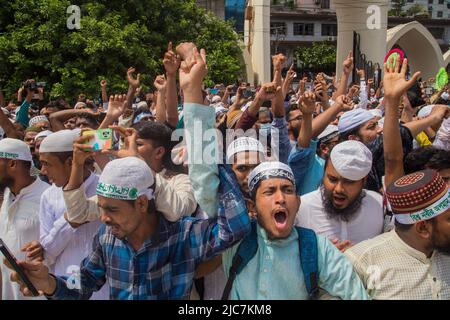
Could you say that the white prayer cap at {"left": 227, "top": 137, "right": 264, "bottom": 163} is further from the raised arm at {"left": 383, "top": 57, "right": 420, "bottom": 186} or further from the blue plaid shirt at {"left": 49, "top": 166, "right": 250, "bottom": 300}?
the raised arm at {"left": 383, "top": 57, "right": 420, "bottom": 186}

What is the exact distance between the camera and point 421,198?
1.91m

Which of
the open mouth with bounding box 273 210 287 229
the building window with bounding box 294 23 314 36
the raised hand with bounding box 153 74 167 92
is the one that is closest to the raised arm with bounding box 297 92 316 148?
the open mouth with bounding box 273 210 287 229

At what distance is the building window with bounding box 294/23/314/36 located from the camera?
140 ft

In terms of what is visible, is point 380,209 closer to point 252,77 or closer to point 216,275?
point 216,275

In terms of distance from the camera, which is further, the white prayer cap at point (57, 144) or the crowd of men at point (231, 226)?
the white prayer cap at point (57, 144)

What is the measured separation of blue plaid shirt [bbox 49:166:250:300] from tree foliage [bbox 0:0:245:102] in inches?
450

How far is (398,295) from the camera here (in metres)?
1.94

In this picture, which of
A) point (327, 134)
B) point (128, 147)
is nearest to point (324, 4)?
point (327, 134)

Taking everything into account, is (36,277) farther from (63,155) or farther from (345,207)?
(345,207)

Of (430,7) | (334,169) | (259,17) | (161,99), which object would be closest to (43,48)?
(259,17)

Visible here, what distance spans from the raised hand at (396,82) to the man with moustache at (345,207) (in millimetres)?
344

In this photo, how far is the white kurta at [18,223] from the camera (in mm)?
2814

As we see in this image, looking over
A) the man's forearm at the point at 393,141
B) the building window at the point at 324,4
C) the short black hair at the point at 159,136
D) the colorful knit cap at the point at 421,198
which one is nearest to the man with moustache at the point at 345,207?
the man's forearm at the point at 393,141

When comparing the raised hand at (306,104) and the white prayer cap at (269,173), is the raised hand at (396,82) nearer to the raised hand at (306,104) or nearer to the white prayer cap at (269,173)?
the raised hand at (306,104)
